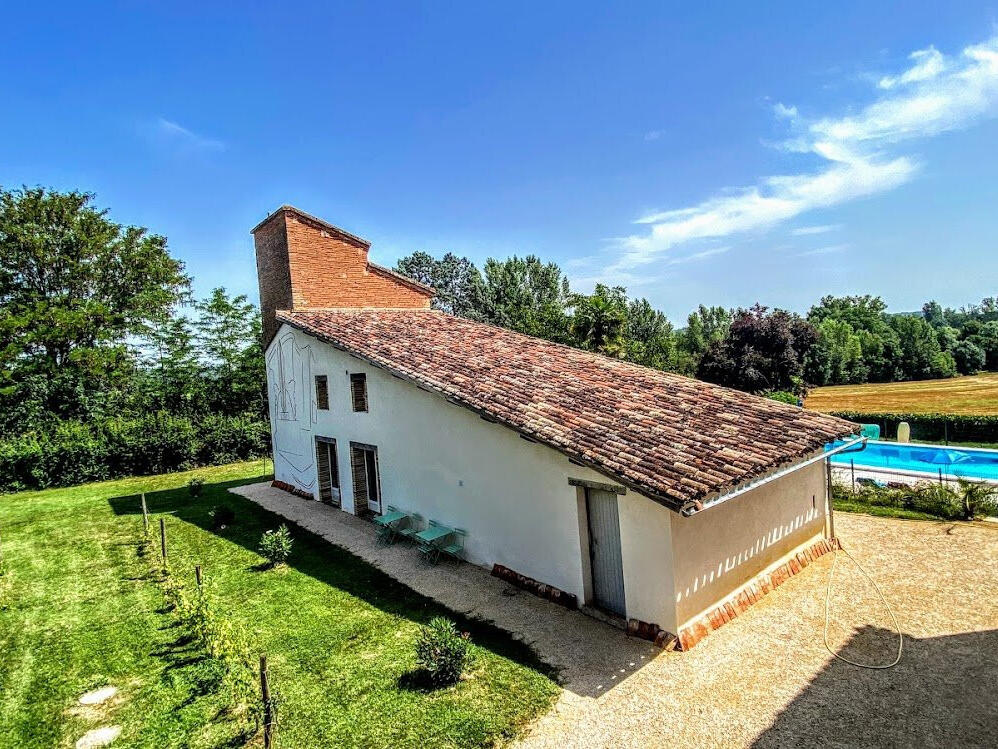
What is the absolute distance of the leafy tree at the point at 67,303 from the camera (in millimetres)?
26688

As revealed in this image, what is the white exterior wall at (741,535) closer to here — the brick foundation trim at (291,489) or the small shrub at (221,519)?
the small shrub at (221,519)

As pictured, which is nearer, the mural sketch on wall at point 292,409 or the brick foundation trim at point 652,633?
the brick foundation trim at point 652,633

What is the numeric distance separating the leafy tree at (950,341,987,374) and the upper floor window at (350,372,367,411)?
8143cm

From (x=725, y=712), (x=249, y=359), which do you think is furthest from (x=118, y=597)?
(x=249, y=359)

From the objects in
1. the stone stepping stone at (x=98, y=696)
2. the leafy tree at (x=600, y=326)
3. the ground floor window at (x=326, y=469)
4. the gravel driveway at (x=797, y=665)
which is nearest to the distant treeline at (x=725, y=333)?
the leafy tree at (x=600, y=326)

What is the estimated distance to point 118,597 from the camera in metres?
10.5

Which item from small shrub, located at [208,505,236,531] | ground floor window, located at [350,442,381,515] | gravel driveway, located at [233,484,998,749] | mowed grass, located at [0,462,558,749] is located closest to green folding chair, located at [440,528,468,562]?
gravel driveway, located at [233,484,998,749]

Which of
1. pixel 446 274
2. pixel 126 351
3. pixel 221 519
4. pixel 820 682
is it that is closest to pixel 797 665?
pixel 820 682

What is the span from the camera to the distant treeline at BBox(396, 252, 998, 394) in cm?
3562

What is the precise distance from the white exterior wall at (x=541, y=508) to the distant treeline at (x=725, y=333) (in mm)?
23858

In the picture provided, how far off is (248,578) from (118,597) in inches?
93.2

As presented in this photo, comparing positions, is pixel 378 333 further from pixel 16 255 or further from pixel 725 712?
pixel 16 255

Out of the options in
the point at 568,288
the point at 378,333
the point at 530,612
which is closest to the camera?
the point at 530,612

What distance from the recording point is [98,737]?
20.6 feet
